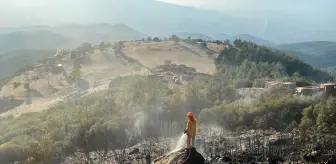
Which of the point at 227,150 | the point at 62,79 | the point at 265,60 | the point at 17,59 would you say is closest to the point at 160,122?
the point at 227,150

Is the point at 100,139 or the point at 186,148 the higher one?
the point at 186,148

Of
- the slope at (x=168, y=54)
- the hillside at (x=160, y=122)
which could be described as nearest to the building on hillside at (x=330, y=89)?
the hillside at (x=160, y=122)

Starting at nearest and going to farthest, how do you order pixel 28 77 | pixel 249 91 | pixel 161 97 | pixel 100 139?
pixel 100 139
pixel 161 97
pixel 249 91
pixel 28 77

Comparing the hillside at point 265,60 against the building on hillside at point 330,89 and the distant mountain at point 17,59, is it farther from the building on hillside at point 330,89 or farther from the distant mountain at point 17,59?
the distant mountain at point 17,59

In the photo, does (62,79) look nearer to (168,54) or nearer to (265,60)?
(168,54)

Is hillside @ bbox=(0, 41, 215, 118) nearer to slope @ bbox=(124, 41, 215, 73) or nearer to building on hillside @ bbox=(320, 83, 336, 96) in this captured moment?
slope @ bbox=(124, 41, 215, 73)

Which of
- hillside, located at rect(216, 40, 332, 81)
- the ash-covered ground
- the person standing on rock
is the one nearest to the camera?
the person standing on rock

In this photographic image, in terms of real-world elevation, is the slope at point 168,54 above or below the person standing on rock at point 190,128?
below

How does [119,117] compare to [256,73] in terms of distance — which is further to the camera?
[256,73]

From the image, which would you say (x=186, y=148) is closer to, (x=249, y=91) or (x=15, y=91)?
(x=249, y=91)

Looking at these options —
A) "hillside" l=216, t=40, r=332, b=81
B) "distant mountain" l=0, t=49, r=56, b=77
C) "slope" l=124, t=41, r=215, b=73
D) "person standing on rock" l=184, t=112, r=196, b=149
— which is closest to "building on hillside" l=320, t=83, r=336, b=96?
"person standing on rock" l=184, t=112, r=196, b=149

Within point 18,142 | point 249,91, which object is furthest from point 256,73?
point 18,142
